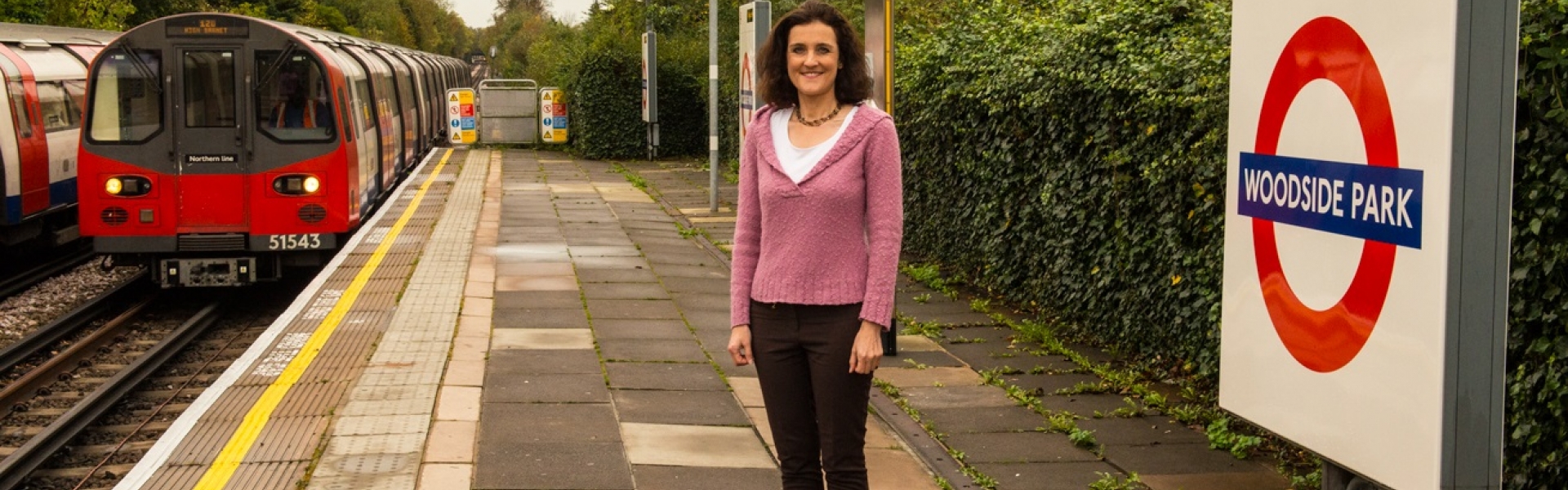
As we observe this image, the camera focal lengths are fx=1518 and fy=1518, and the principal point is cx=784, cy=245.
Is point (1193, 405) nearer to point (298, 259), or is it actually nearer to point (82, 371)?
point (82, 371)

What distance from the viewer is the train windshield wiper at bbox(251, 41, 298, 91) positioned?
42.7 feet

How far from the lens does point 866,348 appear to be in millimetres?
3863

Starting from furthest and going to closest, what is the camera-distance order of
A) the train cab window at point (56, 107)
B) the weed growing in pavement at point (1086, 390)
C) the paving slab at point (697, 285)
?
1. the train cab window at point (56, 107)
2. the paving slab at point (697, 285)
3. the weed growing in pavement at point (1086, 390)

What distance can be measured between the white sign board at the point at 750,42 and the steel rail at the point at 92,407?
499 cm

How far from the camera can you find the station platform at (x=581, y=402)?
19.8ft

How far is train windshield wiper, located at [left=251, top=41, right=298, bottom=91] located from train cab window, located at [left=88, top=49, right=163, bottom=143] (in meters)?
0.80

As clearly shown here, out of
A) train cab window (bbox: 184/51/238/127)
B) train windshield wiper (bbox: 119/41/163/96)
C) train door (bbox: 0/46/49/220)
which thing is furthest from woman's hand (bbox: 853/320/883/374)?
train door (bbox: 0/46/49/220)

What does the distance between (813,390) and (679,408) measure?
339 cm

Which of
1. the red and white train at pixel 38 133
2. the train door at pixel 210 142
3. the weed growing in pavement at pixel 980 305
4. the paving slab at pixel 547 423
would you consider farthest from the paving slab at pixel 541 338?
the red and white train at pixel 38 133

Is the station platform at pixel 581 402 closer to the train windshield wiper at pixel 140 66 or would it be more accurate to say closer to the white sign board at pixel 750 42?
the white sign board at pixel 750 42

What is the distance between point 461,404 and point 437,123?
95.2 feet

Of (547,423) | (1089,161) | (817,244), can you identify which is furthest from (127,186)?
(817,244)

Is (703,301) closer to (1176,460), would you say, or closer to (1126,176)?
(1126,176)

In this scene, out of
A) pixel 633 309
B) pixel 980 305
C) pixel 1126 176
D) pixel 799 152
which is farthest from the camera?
pixel 633 309
